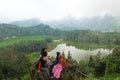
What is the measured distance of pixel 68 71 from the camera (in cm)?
2350

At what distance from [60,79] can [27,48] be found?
16650 cm

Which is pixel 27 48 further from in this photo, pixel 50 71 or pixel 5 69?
pixel 50 71

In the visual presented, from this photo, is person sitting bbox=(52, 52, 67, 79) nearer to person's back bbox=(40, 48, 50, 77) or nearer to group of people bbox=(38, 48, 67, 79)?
group of people bbox=(38, 48, 67, 79)

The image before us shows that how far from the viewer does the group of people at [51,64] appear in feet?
63.3

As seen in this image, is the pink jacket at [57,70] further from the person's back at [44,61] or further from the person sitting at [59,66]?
the person's back at [44,61]

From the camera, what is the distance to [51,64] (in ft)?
66.1

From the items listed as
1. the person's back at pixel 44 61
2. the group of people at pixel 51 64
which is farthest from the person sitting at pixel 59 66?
the person's back at pixel 44 61

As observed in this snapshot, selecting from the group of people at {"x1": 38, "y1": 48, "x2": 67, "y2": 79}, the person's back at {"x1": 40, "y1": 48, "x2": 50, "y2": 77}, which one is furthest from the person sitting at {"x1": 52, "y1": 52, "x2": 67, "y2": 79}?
the person's back at {"x1": 40, "y1": 48, "x2": 50, "y2": 77}

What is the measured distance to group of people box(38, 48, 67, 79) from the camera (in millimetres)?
19297

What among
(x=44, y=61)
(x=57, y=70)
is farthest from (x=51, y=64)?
(x=44, y=61)

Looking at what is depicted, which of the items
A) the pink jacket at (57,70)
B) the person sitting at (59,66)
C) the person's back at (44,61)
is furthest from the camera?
the pink jacket at (57,70)

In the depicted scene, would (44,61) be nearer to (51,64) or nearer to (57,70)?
(51,64)

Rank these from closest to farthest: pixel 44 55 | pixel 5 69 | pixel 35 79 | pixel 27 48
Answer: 1. pixel 44 55
2. pixel 35 79
3. pixel 5 69
4. pixel 27 48

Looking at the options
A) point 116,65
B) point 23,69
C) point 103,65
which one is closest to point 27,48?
point 23,69
